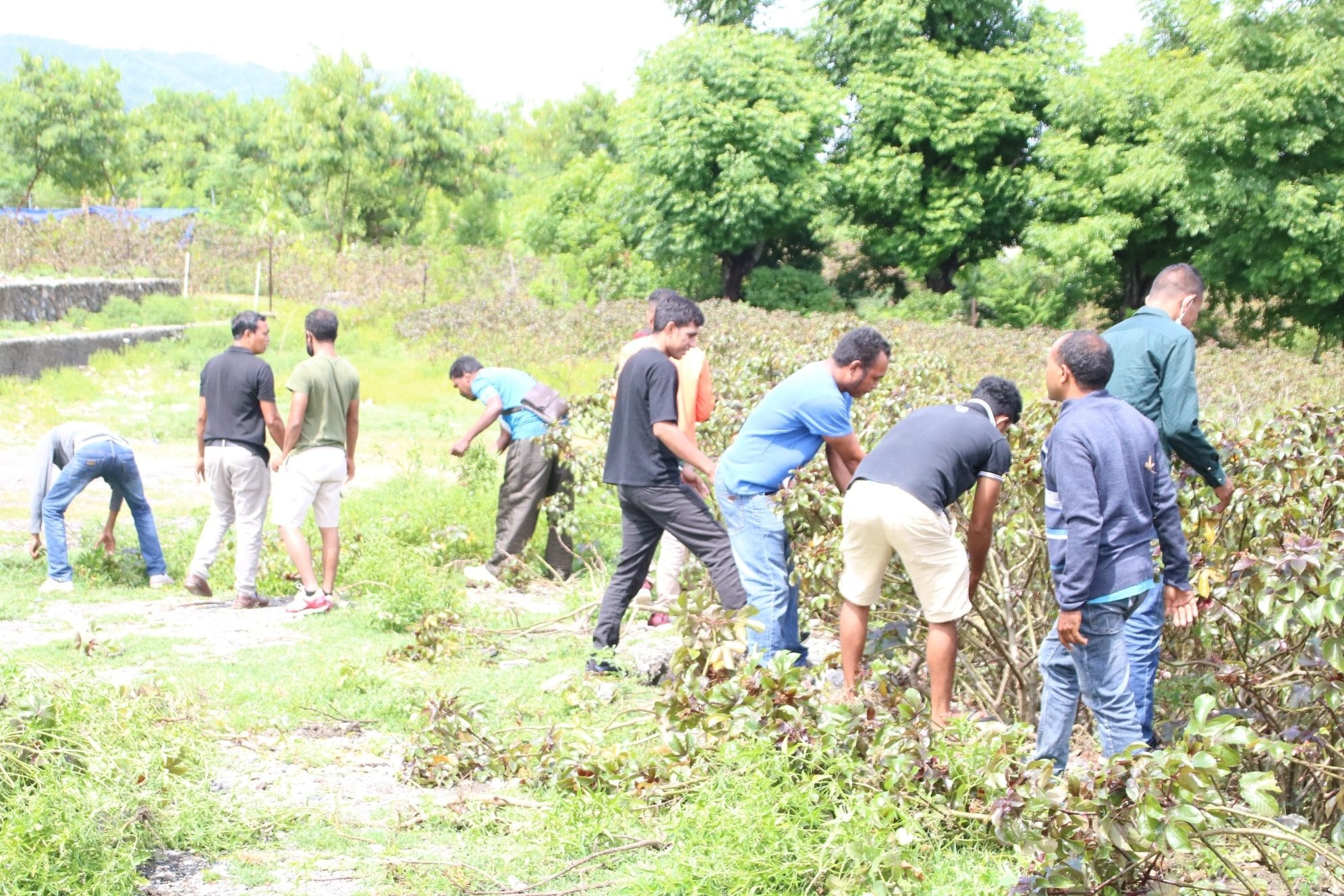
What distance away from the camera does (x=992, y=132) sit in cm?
3006

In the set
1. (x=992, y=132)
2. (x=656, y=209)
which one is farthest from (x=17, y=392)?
(x=992, y=132)

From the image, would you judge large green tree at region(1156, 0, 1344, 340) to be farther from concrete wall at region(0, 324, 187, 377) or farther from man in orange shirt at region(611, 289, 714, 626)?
man in orange shirt at region(611, 289, 714, 626)

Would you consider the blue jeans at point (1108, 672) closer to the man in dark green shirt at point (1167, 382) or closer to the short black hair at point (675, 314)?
the man in dark green shirt at point (1167, 382)

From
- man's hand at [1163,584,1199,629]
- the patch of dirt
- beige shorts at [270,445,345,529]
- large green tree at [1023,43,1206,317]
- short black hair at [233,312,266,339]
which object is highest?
large green tree at [1023,43,1206,317]

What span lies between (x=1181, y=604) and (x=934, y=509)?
86 centimetres

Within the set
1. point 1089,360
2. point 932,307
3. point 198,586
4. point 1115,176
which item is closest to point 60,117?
point 932,307

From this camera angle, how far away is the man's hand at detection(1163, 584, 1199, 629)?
4.13 meters

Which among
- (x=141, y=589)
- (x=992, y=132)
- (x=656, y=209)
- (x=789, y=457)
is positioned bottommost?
(x=141, y=589)

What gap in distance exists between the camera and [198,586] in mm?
7742

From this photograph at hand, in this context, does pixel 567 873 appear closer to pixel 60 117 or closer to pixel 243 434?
pixel 243 434

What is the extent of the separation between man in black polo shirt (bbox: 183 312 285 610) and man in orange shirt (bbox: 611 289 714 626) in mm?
2125

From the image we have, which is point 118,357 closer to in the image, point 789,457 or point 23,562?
point 23,562

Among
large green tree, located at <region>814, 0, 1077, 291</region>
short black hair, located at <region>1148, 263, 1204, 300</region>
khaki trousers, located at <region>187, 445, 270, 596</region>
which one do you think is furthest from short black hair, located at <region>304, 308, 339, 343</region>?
large green tree, located at <region>814, 0, 1077, 291</region>

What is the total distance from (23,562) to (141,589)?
96 centimetres
